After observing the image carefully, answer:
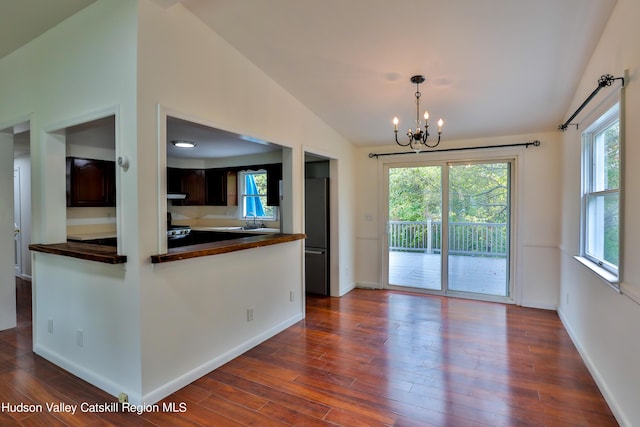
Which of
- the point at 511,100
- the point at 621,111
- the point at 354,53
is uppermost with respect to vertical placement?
the point at 354,53

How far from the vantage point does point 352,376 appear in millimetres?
2646

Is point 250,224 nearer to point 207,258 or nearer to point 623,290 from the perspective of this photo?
point 207,258

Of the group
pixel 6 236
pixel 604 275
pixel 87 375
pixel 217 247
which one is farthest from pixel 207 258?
pixel 604 275

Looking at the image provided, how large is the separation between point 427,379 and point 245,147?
3862mm

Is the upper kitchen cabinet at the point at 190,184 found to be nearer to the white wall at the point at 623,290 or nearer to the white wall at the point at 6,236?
the white wall at the point at 6,236

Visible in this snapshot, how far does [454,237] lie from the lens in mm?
4902

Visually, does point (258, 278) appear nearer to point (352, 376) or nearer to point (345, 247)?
point (352, 376)

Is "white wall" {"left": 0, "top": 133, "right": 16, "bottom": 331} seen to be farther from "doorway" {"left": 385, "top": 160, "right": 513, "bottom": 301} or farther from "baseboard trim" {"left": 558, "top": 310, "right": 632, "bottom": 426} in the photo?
"baseboard trim" {"left": 558, "top": 310, "right": 632, "bottom": 426}

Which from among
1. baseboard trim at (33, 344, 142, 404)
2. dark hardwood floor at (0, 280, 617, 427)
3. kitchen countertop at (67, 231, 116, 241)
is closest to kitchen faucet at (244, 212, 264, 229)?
kitchen countertop at (67, 231, 116, 241)

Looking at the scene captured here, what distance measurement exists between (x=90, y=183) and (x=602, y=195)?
225 inches

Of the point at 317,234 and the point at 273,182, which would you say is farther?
the point at 273,182

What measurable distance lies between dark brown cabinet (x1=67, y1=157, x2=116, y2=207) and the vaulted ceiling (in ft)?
5.09

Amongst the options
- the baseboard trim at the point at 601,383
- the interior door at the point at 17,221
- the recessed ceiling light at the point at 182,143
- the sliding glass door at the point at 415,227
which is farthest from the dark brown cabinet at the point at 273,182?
the interior door at the point at 17,221

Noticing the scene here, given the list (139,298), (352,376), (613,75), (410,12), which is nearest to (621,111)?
(613,75)
